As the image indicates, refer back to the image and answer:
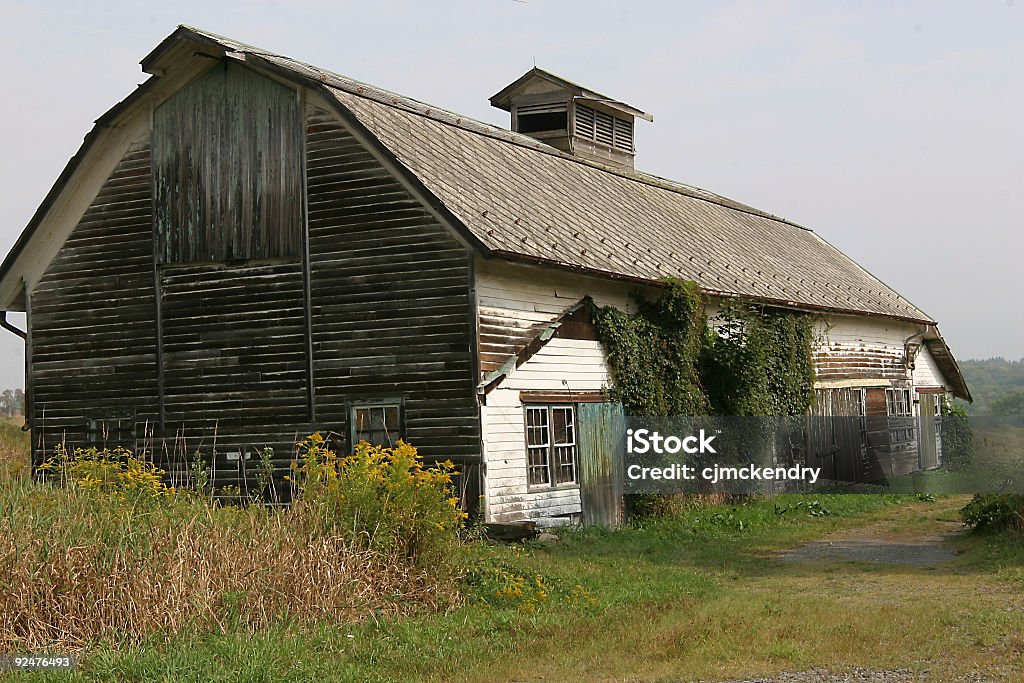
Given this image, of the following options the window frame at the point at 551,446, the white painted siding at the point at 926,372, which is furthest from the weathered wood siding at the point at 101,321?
the white painted siding at the point at 926,372

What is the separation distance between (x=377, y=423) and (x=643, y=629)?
705 centimetres

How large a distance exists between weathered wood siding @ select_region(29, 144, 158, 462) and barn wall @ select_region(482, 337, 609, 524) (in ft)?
19.1

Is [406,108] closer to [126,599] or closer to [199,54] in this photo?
[199,54]

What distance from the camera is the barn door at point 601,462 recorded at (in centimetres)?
1811

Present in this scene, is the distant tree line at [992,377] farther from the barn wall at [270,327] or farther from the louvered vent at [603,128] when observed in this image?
the barn wall at [270,327]

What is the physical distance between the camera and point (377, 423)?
55.3 ft

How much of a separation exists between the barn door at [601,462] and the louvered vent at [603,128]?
36.1 ft

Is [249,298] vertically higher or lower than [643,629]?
higher

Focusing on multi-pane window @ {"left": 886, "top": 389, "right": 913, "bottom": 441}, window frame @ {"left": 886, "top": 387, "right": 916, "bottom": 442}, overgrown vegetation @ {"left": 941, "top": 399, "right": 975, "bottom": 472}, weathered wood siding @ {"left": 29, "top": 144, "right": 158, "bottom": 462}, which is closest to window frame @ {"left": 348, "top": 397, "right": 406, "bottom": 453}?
weathered wood siding @ {"left": 29, "top": 144, "right": 158, "bottom": 462}

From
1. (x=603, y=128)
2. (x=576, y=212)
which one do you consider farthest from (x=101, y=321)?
(x=603, y=128)

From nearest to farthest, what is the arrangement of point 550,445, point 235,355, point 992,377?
point 550,445 → point 235,355 → point 992,377

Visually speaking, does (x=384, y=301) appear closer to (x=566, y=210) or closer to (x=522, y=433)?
(x=522, y=433)

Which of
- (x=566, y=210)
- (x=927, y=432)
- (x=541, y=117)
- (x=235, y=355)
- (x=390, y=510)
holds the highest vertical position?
(x=541, y=117)

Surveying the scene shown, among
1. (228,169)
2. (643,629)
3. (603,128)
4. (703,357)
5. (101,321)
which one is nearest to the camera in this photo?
(643,629)
